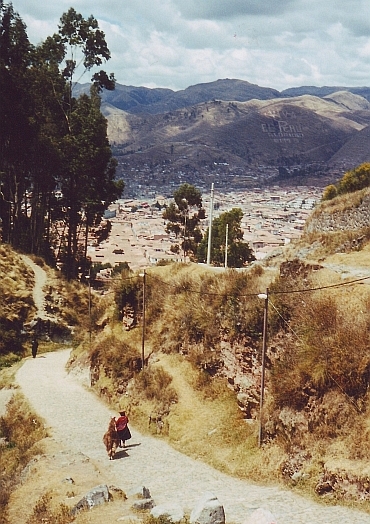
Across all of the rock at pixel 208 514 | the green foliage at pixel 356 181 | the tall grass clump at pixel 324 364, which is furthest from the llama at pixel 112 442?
the green foliage at pixel 356 181

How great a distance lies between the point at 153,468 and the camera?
1548 cm

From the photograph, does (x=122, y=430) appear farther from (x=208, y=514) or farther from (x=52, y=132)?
(x=52, y=132)

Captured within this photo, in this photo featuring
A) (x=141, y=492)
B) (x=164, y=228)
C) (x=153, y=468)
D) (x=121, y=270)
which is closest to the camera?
(x=141, y=492)

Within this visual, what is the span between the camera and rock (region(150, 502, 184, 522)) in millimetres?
11100

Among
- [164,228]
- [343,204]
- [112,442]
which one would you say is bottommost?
[112,442]

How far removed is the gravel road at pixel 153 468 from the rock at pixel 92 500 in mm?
1428

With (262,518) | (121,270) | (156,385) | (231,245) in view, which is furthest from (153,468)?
(231,245)

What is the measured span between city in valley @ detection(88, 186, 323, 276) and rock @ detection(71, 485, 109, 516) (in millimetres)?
36259

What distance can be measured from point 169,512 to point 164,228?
4472 inches

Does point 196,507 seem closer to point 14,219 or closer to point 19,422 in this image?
point 19,422

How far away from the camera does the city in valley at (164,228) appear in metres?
80.6

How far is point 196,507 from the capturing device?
11211 millimetres

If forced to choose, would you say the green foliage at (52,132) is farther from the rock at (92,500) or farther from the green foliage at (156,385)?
the rock at (92,500)

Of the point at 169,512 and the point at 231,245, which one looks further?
the point at 231,245
